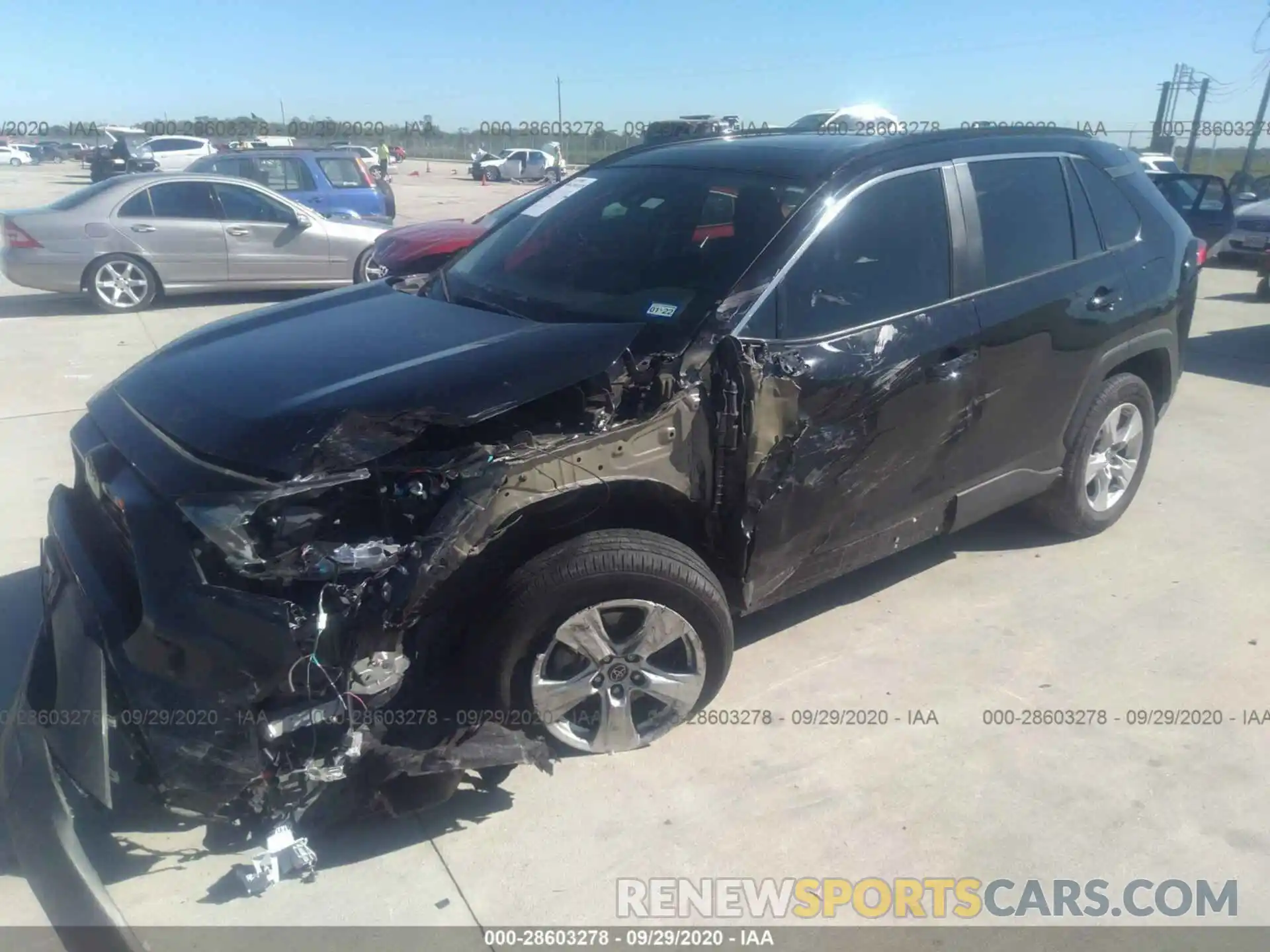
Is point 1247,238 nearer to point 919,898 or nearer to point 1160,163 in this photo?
point 1160,163

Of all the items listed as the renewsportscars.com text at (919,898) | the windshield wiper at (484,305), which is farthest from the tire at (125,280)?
the renewsportscars.com text at (919,898)

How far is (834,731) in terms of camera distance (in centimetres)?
344

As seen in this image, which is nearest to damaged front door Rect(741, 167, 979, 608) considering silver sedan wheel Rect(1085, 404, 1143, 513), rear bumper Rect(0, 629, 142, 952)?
silver sedan wheel Rect(1085, 404, 1143, 513)

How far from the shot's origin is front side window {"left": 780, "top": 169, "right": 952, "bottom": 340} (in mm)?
3408

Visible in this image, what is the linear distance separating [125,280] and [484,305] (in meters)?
8.42

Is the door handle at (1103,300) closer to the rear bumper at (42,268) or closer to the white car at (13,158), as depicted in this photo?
the rear bumper at (42,268)

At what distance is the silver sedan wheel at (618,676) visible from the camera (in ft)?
9.96

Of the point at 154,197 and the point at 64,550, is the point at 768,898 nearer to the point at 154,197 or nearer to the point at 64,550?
the point at 64,550

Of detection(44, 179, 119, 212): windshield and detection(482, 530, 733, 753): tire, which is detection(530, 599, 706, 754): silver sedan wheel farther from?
detection(44, 179, 119, 212): windshield

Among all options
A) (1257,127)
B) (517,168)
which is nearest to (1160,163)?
(1257,127)

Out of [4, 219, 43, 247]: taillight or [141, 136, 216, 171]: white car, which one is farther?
[141, 136, 216, 171]: white car

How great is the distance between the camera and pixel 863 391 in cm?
342

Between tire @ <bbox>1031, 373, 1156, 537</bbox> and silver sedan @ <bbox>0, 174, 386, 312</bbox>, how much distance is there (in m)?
7.07

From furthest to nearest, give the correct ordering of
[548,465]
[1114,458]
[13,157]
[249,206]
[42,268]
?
[13,157] → [249,206] → [42,268] → [1114,458] → [548,465]
